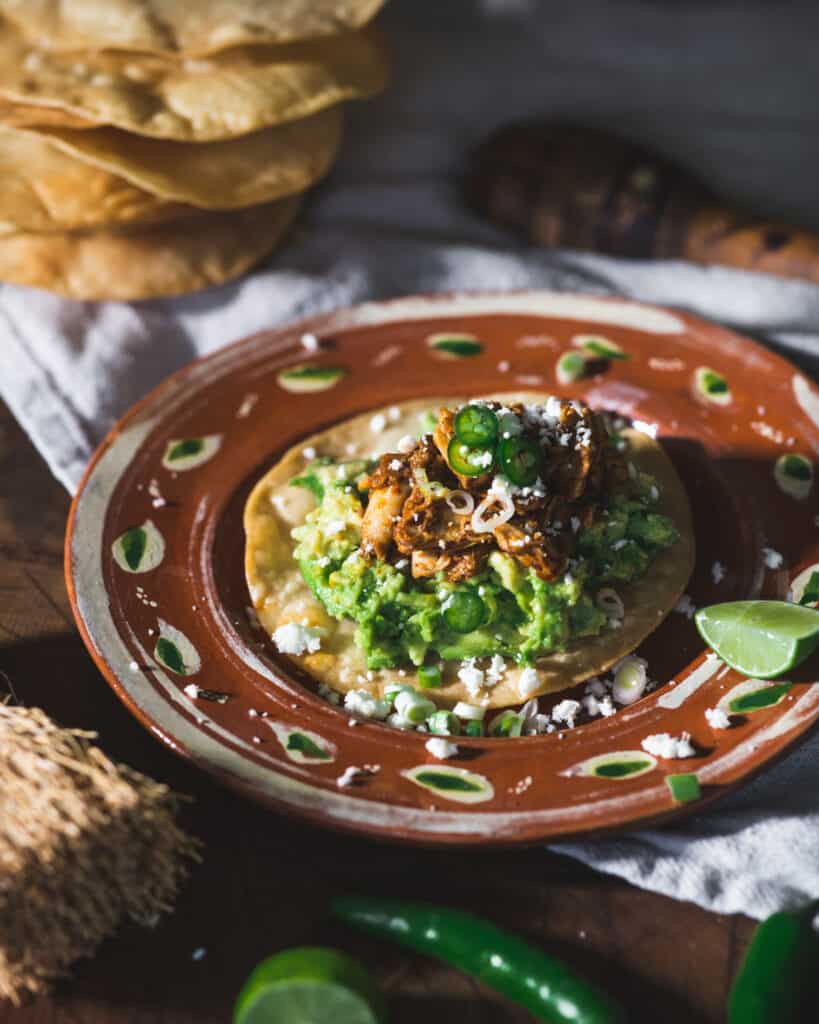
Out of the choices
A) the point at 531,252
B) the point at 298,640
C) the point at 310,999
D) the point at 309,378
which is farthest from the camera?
the point at 531,252

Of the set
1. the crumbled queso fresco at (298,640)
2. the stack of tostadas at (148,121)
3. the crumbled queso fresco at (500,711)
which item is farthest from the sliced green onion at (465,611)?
the stack of tostadas at (148,121)

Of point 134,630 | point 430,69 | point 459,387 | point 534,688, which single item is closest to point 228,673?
point 134,630

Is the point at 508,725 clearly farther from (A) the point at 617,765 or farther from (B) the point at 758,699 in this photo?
(B) the point at 758,699

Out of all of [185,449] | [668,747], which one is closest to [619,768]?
[668,747]

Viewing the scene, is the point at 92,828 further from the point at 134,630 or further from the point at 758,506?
the point at 758,506

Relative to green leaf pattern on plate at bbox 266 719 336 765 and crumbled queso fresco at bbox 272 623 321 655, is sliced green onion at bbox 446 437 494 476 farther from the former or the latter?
green leaf pattern on plate at bbox 266 719 336 765
